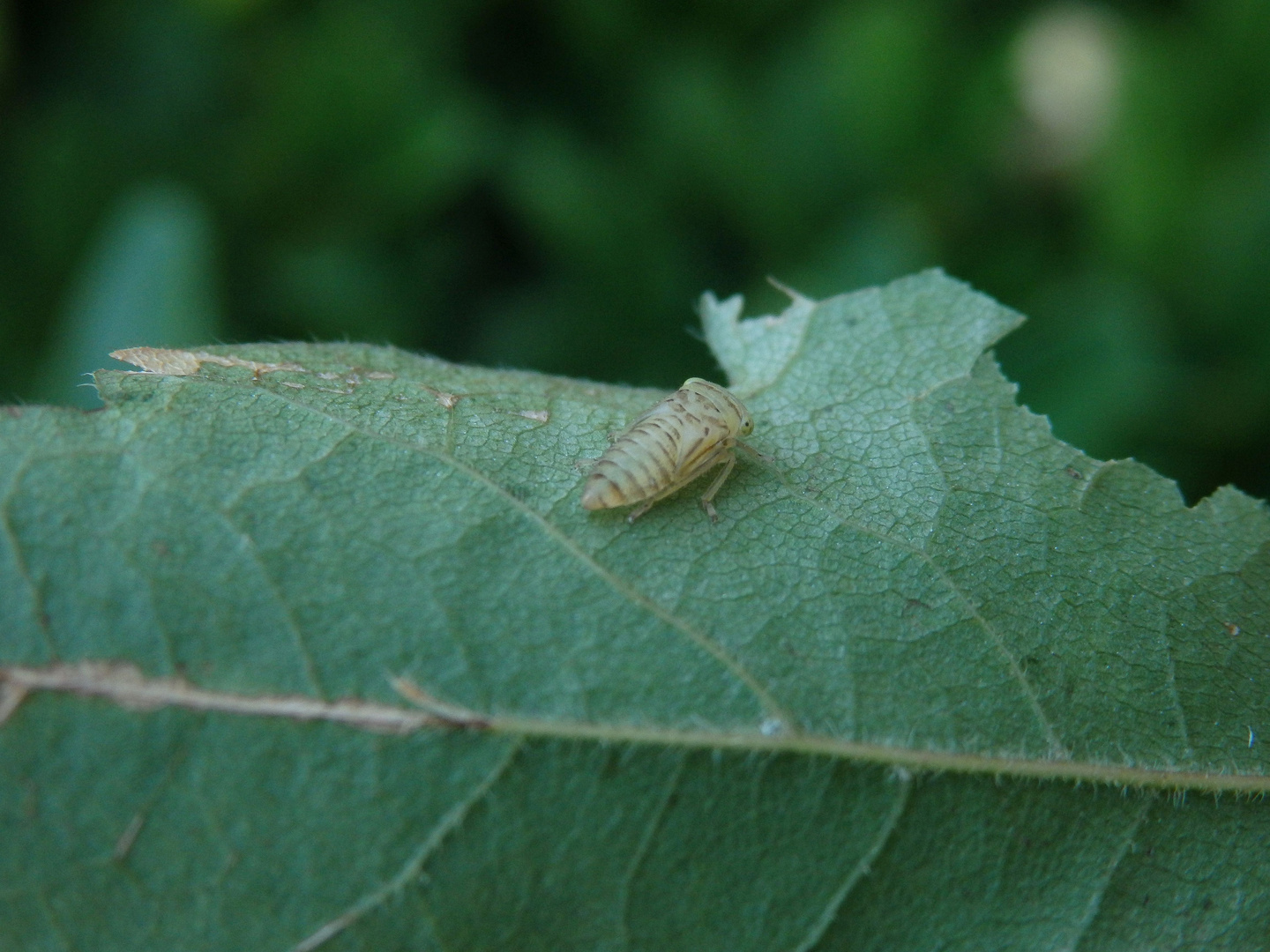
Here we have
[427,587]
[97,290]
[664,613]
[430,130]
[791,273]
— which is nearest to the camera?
[427,587]

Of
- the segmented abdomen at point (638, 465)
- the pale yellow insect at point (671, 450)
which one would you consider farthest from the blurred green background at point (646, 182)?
the segmented abdomen at point (638, 465)

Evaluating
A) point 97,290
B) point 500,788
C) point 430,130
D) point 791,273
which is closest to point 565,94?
point 430,130

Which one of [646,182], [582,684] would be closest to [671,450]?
A: [582,684]

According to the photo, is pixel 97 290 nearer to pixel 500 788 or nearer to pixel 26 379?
pixel 26 379

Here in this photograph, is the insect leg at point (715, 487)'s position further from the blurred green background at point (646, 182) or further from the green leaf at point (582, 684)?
the blurred green background at point (646, 182)

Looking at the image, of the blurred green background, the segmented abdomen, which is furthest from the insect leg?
the blurred green background
